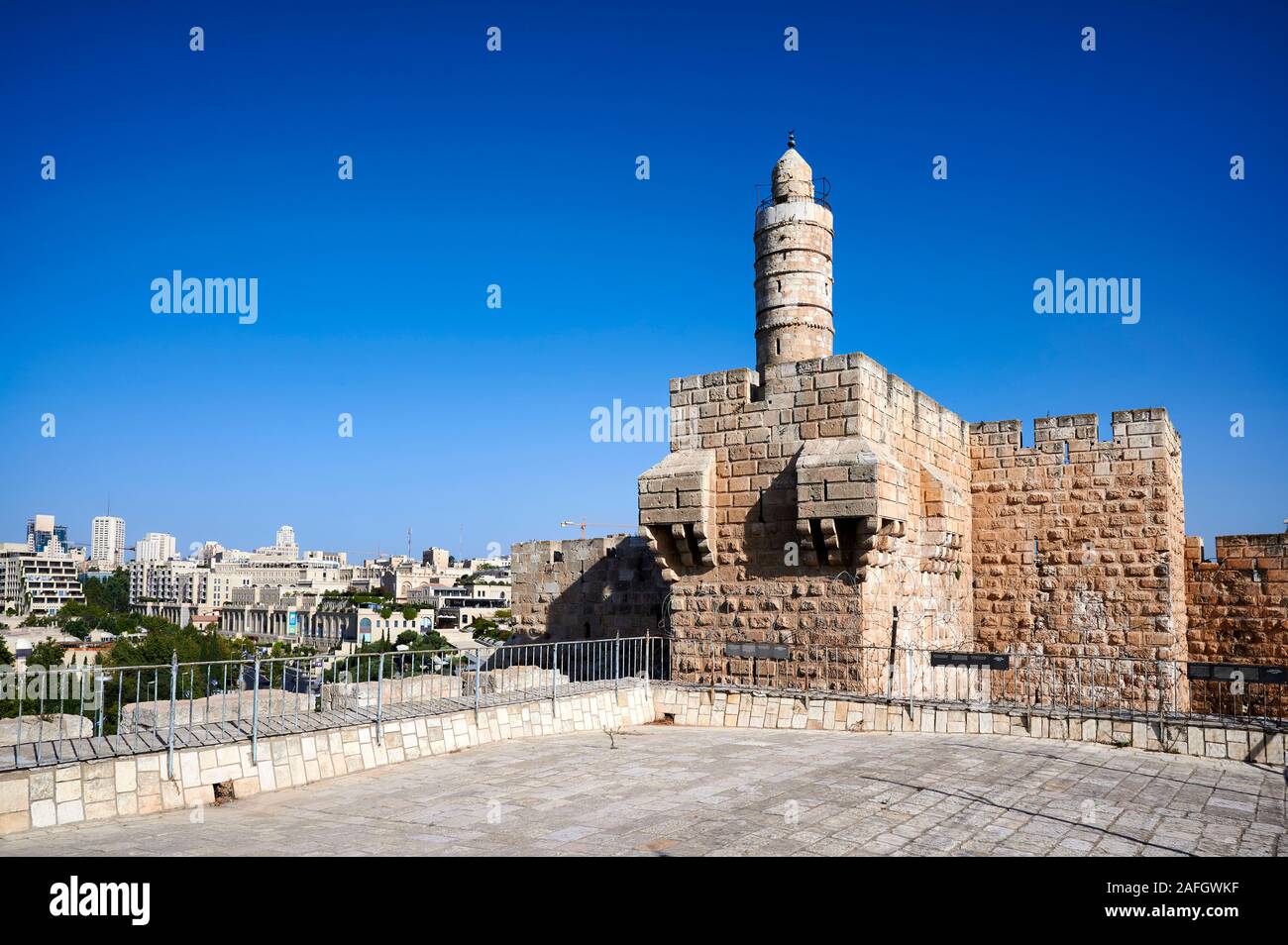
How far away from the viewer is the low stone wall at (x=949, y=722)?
26.9ft

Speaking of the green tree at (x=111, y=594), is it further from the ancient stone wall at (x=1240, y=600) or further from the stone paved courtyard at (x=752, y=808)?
the stone paved courtyard at (x=752, y=808)

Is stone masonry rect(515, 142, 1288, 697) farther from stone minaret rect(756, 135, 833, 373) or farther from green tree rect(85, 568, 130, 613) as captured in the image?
green tree rect(85, 568, 130, 613)

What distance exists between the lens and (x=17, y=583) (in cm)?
15250

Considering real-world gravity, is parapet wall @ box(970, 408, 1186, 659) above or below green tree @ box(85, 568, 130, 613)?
above

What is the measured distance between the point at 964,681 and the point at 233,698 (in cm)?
949

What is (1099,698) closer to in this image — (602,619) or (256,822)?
(602,619)

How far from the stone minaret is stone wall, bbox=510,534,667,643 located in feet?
13.6

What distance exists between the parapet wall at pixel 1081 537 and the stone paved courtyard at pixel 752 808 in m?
5.63

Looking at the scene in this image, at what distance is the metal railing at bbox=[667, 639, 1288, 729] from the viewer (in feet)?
31.8

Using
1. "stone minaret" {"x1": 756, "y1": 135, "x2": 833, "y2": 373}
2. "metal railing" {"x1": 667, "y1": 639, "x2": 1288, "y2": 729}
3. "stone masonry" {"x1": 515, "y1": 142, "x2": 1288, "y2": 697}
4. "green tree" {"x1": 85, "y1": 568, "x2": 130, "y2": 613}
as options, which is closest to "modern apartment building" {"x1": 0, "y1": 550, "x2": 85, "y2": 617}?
"green tree" {"x1": 85, "y1": 568, "x2": 130, "y2": 613}

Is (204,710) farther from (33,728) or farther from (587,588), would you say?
(587,588)

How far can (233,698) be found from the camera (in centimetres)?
920

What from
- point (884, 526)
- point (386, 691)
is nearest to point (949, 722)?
point (884, 526)
